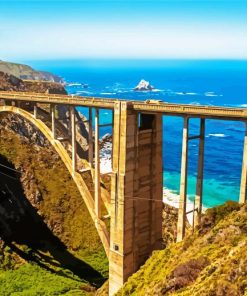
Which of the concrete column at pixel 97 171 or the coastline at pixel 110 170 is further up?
the concrete column at pixel 97 171

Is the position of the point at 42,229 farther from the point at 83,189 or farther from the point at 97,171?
the point at 97,171

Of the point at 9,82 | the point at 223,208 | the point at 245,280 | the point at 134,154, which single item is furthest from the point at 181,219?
the point at 9,82

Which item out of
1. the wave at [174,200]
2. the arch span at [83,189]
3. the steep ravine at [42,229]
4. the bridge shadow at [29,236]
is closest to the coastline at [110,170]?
the wave at [174,200]

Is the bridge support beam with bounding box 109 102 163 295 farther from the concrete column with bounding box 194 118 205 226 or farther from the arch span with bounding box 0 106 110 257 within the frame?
the concrete column with bounding box 194 118 205 226

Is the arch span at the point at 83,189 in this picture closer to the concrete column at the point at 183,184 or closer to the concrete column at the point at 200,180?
the concrete column at the point at 183,184

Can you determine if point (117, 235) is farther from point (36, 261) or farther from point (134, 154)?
point (36, 261)
